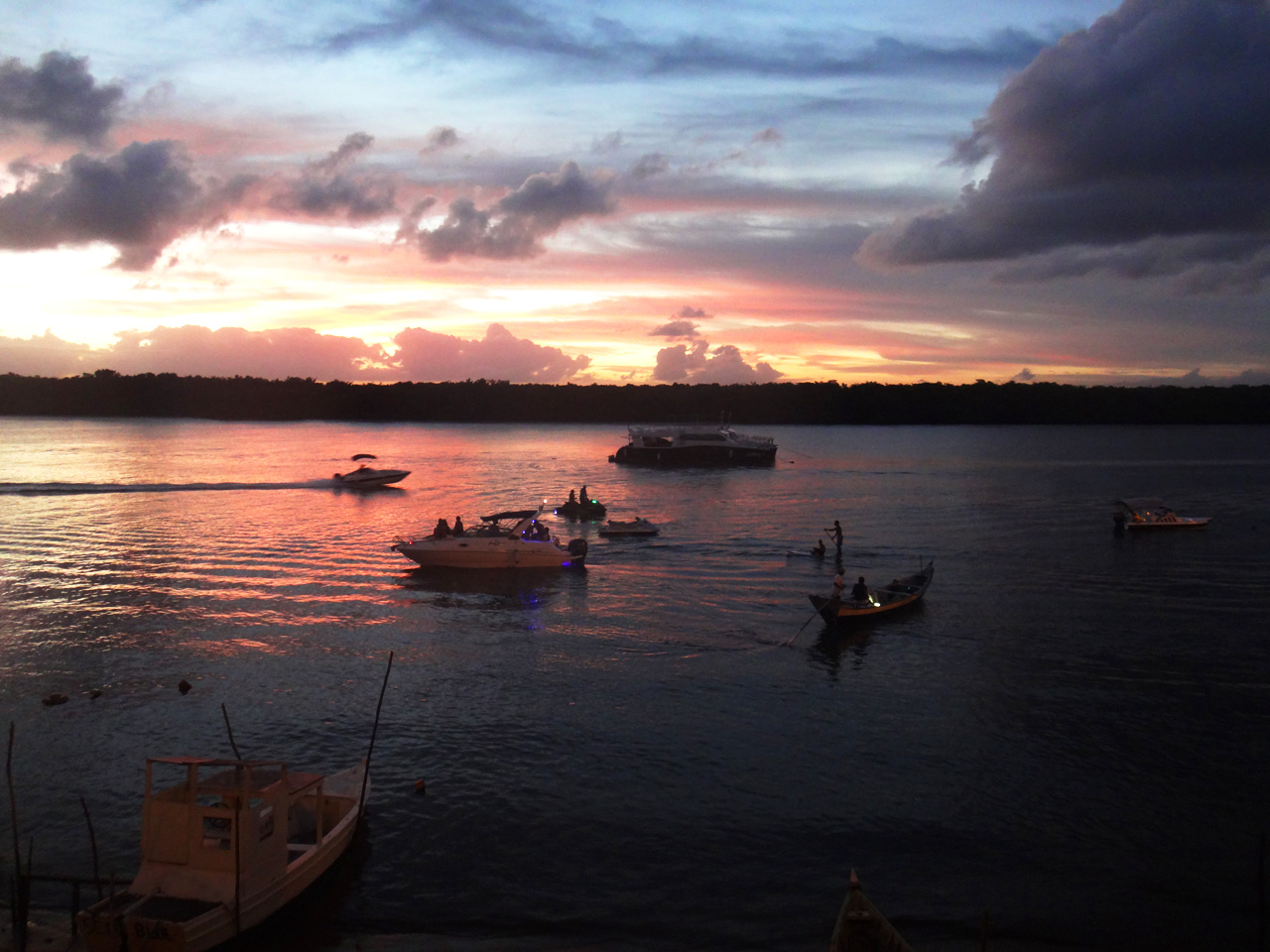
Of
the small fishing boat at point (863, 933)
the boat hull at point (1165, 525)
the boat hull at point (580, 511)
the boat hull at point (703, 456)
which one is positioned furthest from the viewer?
the boat hull at point (703, 456)

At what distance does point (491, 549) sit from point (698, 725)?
67.8ft

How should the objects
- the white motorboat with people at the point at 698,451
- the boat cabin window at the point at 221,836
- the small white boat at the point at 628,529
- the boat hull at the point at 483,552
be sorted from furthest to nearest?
the white motorboat with people at the point at 698,451, the small white boat at the point at 628,529, the boat hull at the point at 483,552, the boat cabin window at the point at 221,836

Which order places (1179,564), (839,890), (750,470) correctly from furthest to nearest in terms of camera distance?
(750,470) < (1179,564) < (839,890)

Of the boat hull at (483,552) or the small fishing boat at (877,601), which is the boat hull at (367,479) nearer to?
the boat hull at (483,552)

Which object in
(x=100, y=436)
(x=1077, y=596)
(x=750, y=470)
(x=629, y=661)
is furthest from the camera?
(x=100, y=436)

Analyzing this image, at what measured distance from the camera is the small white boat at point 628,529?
50.2 meters

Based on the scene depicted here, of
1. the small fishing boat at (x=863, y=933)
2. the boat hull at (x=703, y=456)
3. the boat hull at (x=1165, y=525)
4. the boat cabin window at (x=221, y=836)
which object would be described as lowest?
the small fishing boat at (x=863, y=933)

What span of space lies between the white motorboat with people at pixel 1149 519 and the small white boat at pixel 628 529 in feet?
94.6

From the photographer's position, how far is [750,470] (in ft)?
351

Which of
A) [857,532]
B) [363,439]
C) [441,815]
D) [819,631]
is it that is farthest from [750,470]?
[363,439]

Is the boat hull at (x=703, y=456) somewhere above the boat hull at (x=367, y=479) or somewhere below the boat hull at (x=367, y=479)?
above

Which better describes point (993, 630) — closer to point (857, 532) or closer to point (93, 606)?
point (857, 532)

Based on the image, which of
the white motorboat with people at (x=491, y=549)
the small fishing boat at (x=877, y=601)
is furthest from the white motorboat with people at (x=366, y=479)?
the small fishing boat at (x=877, y=601)

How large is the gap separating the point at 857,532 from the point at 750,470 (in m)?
53.9
